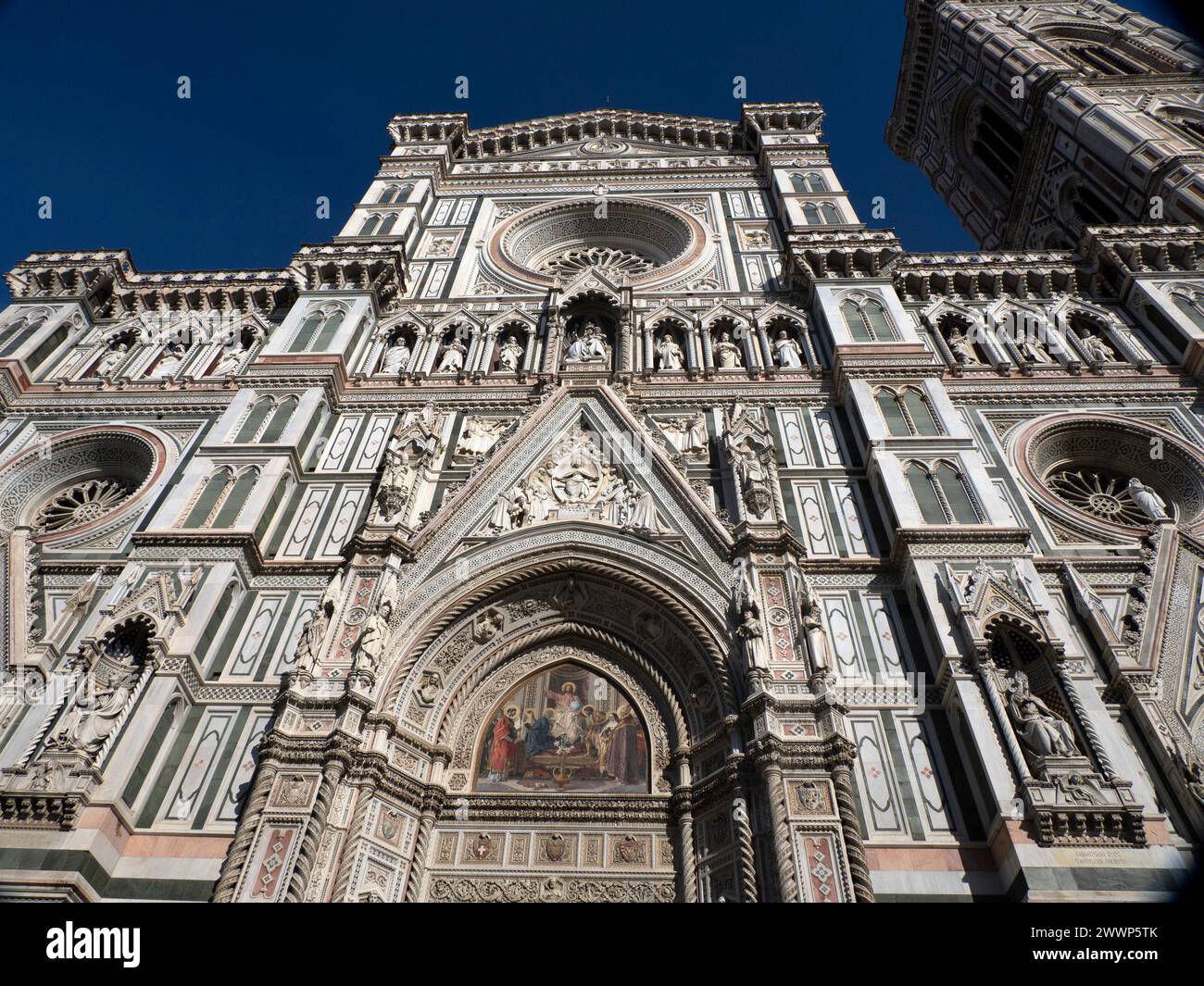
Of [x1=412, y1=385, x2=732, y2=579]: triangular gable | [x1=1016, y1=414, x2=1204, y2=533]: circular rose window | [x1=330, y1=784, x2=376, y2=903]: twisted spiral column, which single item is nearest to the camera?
[x1=330, y1=784, x2=376, y2=903]: twisted spiral column

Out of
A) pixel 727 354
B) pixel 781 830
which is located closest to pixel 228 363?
pixel 727 354

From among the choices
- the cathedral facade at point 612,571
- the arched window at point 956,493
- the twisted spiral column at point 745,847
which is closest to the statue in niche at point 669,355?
the cathedral facade at point 612,571

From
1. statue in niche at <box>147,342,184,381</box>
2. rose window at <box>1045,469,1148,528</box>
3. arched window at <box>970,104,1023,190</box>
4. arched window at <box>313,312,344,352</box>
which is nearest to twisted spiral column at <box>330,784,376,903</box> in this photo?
arched window at <box>313,312,344,352</box>

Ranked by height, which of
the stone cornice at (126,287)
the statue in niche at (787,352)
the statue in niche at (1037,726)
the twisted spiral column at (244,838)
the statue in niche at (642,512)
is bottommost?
the twisted spiral column at (244,838)

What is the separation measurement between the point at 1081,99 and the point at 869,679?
66.6 ft

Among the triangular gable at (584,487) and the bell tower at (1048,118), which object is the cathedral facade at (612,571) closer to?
the triangular gable at (584,487)

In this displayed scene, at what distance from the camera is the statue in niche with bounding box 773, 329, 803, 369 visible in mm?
14312

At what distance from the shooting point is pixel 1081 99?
74.0 ft

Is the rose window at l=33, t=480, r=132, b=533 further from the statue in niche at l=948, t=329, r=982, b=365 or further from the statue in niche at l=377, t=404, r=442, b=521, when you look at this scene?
the statue in niche at l=948, t=329, r=982, b=365

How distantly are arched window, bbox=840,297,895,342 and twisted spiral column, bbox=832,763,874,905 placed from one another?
793cm

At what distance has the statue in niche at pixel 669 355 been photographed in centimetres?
1462

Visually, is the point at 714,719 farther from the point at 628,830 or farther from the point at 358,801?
the point at 358,801

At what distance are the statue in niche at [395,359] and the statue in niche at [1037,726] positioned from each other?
10.2m

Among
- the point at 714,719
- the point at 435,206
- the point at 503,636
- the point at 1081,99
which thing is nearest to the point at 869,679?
the point at 714,719
